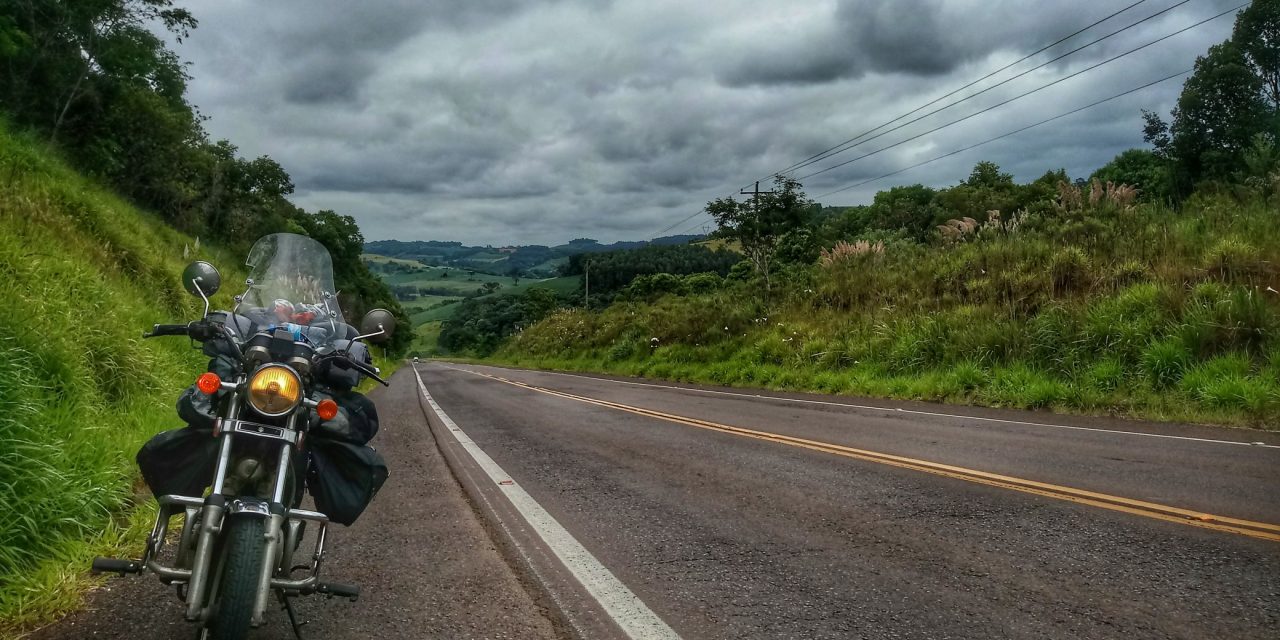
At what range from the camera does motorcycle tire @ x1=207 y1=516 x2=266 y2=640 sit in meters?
2.79

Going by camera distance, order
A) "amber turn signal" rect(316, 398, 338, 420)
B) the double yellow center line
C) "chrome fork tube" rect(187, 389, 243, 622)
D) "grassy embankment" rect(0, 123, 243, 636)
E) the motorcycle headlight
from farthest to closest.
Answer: the double yellow center line < "grassy embankment" rect(0, 123, 243, 636) < "amber turn signal" rect(316, 398, 338, 420) < the motorcycle headlight < "chrome fork tube" rect(187, 389, 243, 622)

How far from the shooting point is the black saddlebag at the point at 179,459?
11.1ft

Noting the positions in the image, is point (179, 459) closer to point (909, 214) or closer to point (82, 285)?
point (82, 285)

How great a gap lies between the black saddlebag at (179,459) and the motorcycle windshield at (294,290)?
68 centimetres

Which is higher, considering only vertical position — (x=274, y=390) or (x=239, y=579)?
(x=274, y=390)

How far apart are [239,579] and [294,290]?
2091mm

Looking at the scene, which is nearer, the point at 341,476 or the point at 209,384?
the point at 209,384

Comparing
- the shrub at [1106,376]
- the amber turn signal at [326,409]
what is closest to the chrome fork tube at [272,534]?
the amber turn signal at [326,409]

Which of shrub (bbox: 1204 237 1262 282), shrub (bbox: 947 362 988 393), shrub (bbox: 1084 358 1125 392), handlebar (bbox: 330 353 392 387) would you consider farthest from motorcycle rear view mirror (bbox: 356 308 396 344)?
shrub (bbox: 1204 237 1262 282)

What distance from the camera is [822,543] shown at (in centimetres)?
447

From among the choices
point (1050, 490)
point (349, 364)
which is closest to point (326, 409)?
point (349, 364)

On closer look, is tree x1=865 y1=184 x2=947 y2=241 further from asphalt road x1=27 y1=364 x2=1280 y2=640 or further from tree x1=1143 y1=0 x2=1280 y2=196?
asphalt road x1=27 y1=364 x2=1280 y2=640

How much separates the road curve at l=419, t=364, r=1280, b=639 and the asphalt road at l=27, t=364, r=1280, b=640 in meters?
0.02

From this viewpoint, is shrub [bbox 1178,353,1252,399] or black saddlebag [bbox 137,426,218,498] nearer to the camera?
black saddlebag [bbox 137,426,218,498]
